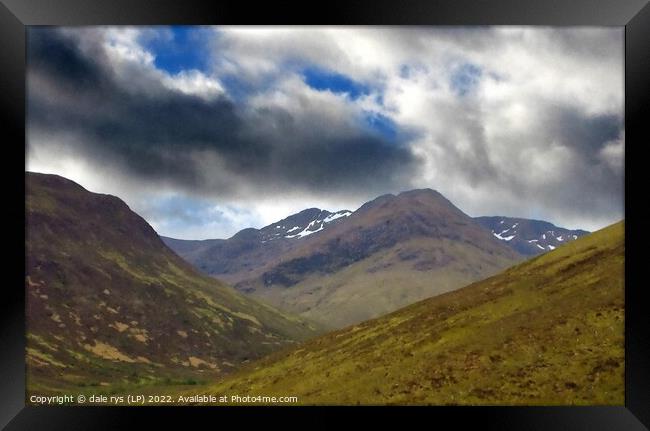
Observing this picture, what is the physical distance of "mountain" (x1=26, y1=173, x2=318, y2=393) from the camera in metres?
115

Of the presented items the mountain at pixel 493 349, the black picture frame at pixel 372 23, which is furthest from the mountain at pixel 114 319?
the black picture frame at pixel 372 23

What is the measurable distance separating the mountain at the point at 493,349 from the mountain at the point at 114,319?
5891cm

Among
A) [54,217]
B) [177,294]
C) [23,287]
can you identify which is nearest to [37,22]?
[23,287]

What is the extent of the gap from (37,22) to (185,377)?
113m

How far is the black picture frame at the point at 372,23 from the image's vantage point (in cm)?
1984

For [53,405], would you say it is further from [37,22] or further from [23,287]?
[37,22]

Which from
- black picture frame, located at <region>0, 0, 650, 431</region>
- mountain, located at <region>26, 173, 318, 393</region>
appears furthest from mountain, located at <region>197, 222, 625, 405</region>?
mountain, located at <region>26, 173, 318, 393</region>

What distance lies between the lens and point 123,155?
123m

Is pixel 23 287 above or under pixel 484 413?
above

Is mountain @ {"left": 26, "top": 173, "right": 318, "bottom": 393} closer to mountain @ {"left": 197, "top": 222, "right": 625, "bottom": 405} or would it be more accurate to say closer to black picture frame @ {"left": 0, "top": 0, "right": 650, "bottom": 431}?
mountain @ {"left": 197, "top": 222, "right": 625, "bottom": 405}

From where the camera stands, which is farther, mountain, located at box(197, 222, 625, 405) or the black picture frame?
mountain, located at box(197, 222, 625, 405)

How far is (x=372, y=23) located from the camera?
798 inches

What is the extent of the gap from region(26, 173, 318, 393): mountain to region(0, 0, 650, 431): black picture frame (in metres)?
75.6

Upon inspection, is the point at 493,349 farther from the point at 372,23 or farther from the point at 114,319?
the point at 114,319
